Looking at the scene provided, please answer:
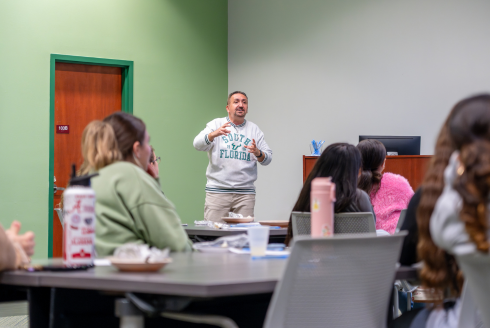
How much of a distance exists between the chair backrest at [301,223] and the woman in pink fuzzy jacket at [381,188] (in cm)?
117

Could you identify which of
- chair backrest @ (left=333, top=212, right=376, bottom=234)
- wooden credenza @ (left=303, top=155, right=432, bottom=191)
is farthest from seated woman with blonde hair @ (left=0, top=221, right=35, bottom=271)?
wooden credenza @ (left=303, top=155, right=432, bottom=191)

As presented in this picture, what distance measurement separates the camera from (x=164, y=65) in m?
6.95

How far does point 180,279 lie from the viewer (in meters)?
1.32

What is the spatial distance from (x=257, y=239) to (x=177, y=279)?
1.92 ft

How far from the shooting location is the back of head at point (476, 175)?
1.08 meters

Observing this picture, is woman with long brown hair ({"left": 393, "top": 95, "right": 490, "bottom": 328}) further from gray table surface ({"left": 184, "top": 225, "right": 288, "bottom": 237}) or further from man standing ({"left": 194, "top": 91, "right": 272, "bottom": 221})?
man standing ({"left": 194, "top": 91, "right": 272, "bottom": 221})

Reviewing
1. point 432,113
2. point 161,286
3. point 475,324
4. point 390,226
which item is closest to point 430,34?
point 432,113

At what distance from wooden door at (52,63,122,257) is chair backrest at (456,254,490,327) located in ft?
17.9

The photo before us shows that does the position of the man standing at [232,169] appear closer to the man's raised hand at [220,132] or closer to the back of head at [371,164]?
the man's raised hand at [220,132]

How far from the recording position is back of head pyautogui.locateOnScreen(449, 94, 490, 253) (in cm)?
108

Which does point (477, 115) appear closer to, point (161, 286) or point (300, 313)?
point (300, 313)

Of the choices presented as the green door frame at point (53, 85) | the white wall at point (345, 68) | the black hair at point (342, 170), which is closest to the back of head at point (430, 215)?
the black hair at point (342, 170)

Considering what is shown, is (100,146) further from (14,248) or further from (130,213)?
(14,248)

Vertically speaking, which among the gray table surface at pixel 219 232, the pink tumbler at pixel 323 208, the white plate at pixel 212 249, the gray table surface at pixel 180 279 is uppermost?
the pink tumbler at pixel 323 208
